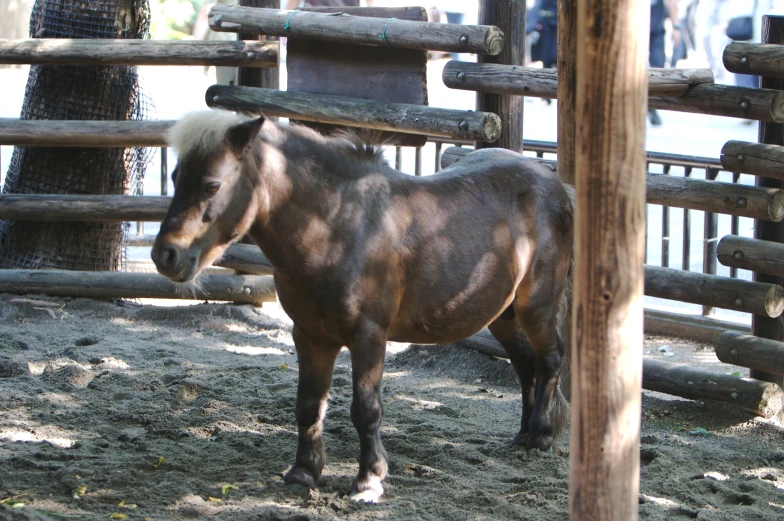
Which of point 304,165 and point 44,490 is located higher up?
point 304,165

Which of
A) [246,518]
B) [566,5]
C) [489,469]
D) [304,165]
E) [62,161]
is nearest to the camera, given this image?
[246,518]

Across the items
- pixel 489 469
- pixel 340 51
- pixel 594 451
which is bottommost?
pixel 489 469

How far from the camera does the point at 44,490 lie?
391 cm

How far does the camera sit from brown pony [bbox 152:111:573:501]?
148 inches

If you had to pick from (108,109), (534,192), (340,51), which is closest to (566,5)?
(534,192)

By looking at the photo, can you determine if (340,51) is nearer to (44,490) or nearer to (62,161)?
(62,161)

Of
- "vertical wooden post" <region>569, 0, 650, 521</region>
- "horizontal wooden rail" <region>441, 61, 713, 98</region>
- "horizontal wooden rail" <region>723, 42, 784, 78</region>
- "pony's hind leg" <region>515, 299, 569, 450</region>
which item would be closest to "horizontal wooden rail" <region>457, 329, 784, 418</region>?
"pony's hind leg" <region>515, 299, 569, 450</region>

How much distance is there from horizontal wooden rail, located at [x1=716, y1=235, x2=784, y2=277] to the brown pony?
1.34m

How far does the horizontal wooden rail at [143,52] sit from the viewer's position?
690 centimetres

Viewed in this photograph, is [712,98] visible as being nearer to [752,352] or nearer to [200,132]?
[752,352]

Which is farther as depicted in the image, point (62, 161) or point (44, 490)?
point (62, 161)

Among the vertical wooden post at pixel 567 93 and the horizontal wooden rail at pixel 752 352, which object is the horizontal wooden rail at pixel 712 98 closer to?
the vertical wooden post at pixel 567 93

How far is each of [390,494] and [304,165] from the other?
1.59 meters

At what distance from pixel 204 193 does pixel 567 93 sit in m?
2.39
